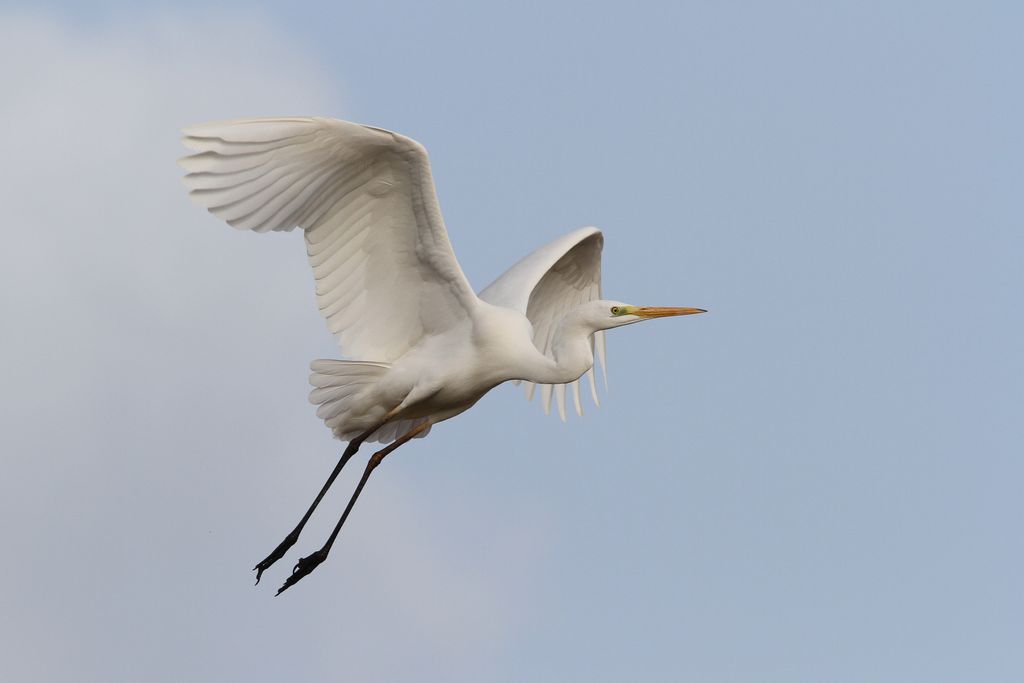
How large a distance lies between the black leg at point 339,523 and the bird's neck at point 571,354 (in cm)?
120

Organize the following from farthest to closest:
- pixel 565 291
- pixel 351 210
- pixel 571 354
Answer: pixel 565 291 < pixel 571 354 < pixel 351 210

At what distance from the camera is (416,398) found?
42.2 ft

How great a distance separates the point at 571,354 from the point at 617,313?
501mm

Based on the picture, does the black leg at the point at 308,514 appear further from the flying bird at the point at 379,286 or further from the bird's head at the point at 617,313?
the bird's head at the point at 617,313

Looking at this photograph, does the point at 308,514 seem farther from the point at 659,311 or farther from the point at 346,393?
the point at 659,311

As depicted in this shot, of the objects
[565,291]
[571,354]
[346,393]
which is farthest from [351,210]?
[565,291]

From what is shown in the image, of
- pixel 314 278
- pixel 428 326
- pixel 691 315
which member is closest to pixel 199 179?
pixel 314 278

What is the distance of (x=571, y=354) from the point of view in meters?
13.0

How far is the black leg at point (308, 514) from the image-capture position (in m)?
13.0

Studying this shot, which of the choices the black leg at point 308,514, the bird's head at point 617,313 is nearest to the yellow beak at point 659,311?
the bird's head at point 617,313

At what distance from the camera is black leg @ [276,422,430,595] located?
1305 centimetres

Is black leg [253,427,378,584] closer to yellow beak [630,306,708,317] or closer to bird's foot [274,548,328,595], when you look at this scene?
bird's foot [274,548,328,595]

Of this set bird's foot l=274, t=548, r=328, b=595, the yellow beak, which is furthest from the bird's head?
bird's foot l=274, t=548, r=328, b=595

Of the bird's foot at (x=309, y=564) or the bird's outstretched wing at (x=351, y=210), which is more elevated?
the bird's outstretched wing at (x=351, y=210)
